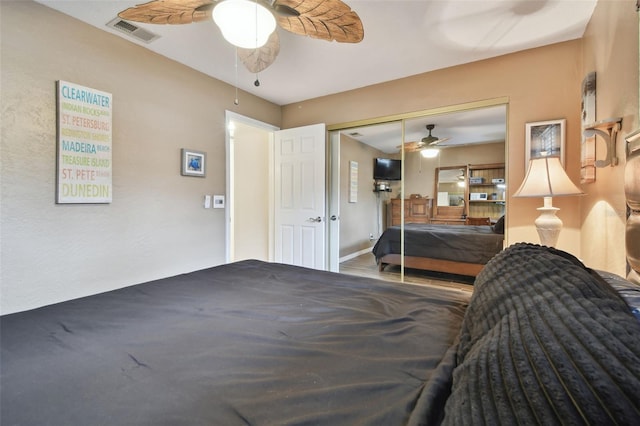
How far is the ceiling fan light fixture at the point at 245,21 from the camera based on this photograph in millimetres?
1427

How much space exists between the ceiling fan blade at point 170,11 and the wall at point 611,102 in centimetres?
213

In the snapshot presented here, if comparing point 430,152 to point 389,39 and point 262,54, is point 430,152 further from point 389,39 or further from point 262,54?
point 262,54

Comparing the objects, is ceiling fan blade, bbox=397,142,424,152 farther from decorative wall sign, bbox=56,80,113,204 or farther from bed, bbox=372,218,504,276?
decorative wall sign, bbox=56,80,113,204

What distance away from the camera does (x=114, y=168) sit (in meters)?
2.32

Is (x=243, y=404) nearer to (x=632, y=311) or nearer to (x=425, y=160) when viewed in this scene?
(x=632, y=311)

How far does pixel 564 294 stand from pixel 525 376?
0.26m

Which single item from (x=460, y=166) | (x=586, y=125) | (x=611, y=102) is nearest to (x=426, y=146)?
(x=460, y=166)

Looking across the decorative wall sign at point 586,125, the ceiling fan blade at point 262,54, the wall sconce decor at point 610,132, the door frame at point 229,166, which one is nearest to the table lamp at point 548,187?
the decorative wall sign at point 586,125

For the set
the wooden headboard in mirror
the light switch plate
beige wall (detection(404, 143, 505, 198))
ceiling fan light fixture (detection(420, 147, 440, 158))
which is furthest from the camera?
ceiling fan light fixture (detection(420, 147, 440, 158))

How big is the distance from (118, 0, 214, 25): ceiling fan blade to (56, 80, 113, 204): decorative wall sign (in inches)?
36.8

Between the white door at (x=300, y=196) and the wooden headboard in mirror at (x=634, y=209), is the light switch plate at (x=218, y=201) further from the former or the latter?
the wooden headboard in mirror at (x=634, y=209)

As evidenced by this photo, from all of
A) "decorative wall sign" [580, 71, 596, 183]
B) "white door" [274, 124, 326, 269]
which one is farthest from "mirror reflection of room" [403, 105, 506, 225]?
"white door" [274, 124, 326, 269]

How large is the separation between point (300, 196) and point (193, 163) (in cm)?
137

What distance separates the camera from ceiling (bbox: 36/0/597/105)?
1.99 metres
